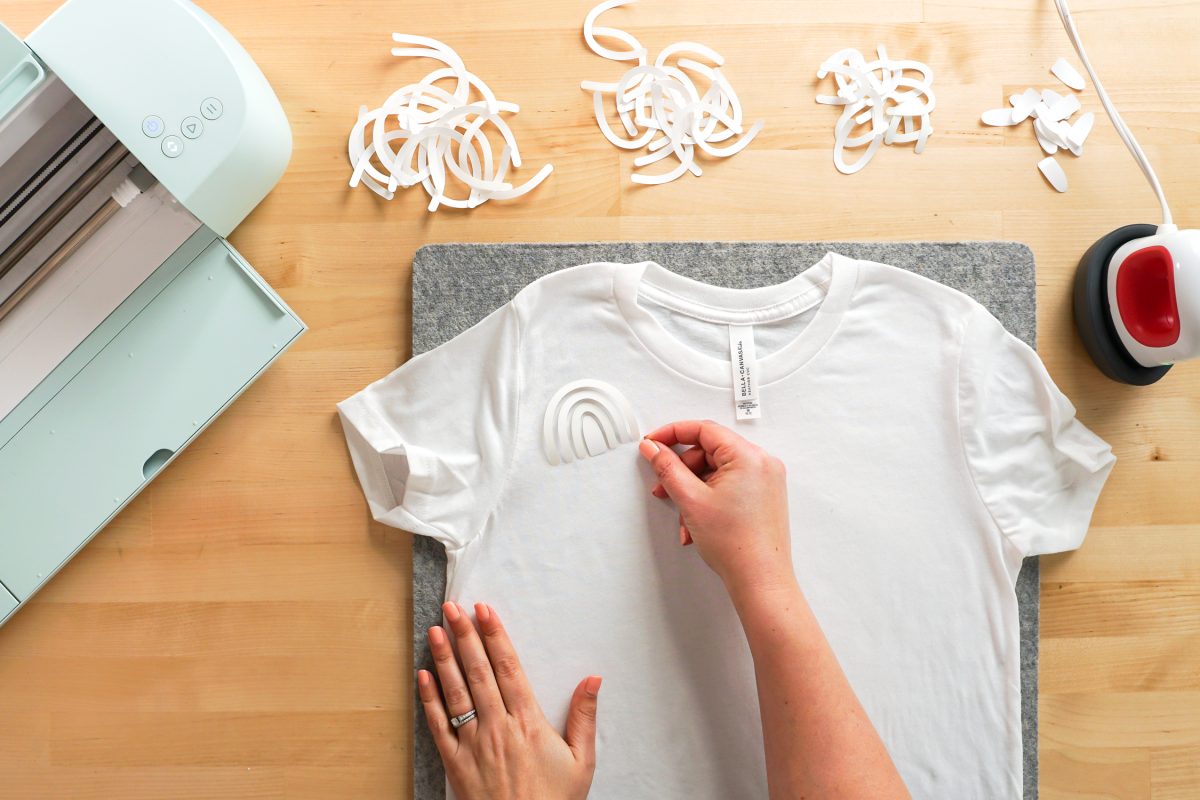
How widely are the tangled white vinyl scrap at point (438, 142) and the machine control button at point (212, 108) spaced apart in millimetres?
167

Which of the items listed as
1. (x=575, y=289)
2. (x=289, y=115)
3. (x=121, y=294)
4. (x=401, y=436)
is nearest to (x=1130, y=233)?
(x=575, y=289)

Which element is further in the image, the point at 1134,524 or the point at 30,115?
the point at 1134,524

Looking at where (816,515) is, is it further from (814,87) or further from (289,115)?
(289,115)

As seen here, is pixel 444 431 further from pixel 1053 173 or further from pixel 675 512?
pixel 1053 173

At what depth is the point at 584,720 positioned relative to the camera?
724 millimetres

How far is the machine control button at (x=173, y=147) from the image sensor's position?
625 mm

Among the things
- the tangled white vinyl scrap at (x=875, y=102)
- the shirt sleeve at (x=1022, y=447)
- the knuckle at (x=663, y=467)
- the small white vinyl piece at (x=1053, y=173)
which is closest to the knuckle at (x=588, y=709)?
the knuckle at (x=663, y=467)

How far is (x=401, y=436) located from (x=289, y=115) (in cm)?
36

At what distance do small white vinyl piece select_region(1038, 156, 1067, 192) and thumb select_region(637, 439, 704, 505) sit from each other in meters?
0.50

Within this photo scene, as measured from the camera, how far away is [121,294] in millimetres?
709

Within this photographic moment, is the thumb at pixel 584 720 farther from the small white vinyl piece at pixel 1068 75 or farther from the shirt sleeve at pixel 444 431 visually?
the small white vinyl piece at pixel 1068 75

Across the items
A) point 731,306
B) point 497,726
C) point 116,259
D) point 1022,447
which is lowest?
point 1022,447

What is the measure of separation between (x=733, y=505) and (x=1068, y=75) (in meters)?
0.58

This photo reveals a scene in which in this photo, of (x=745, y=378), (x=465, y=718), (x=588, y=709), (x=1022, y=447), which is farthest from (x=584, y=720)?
(x=1022, y=447)
